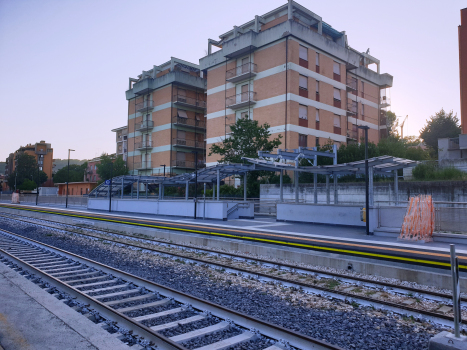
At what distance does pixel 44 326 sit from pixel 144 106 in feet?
177

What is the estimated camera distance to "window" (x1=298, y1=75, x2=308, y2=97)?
37.7 metres

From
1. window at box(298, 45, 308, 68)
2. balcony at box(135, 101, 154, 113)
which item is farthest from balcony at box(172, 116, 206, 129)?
window at box(298, 45, 308, 68)

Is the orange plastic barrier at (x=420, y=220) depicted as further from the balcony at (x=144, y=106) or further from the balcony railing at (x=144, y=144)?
the balcony at (x=144, y=106)

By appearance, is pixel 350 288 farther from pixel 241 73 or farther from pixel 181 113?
pixel 181 113

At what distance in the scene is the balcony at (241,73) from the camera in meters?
39.5

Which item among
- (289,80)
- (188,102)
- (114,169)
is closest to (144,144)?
(114,169)

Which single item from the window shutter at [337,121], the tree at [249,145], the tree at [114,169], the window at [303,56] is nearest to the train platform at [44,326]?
the tree at [249,145]

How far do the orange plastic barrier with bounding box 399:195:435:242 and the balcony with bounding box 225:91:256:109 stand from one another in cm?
2715

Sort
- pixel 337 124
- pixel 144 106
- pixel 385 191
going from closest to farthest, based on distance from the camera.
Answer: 1. pixel 385 191
2. pixel 337 124
3. pixel 144 106

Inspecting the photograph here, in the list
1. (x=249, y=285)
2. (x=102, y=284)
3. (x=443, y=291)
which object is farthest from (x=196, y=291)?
(x=443, y=291)

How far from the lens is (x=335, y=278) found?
8.86 meters

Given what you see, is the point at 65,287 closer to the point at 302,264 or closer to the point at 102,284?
the point at 102,284

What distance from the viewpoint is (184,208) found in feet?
86.9

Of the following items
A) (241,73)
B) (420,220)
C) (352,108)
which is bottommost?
(420,220)
